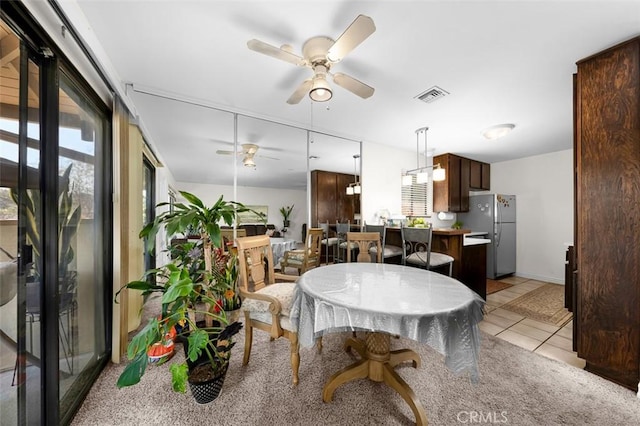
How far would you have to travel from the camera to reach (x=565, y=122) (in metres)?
3.06

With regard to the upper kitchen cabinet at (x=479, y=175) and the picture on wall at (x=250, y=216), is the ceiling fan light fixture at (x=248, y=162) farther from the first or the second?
the upper kitchen cabinet at (x=479, y=175)

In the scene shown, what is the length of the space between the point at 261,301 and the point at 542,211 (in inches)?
224

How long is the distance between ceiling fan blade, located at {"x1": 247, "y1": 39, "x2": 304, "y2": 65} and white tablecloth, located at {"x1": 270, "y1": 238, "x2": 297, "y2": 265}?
2.59 meters

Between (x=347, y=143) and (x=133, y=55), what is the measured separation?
279 cm

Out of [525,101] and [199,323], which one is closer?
[199,323]

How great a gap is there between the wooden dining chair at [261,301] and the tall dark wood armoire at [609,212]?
2230 millimetres

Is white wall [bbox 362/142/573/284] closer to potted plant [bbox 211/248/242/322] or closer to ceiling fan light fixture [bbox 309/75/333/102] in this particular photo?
ceiling fan light fixture [bbox 309/75/333/102]

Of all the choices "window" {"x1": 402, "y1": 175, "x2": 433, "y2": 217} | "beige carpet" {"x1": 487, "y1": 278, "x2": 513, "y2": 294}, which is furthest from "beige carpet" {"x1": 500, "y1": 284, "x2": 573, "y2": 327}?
"window" {"x1": 402, "y1": 175, "x2": 433, "y2": 217}

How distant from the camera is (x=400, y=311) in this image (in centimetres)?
101

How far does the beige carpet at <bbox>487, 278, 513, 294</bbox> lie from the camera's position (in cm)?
370

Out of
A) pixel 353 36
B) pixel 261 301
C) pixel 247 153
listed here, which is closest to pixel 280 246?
pixel 247 153

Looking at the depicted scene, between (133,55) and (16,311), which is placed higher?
(133,55)

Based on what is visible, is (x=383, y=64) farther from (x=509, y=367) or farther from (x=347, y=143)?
(x=509, y=367)

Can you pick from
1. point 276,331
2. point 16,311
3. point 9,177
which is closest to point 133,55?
point 9,177
